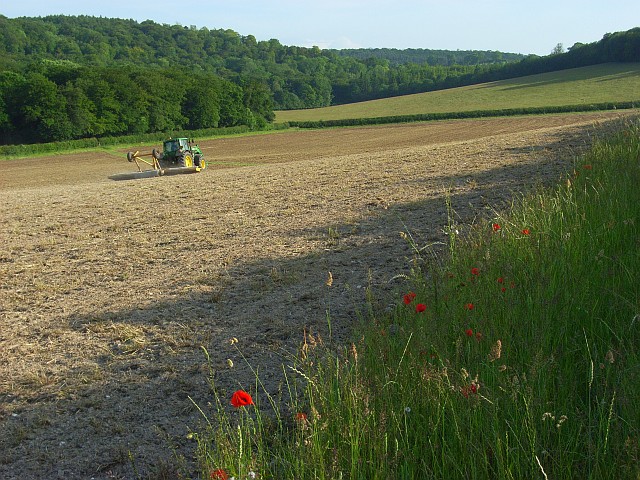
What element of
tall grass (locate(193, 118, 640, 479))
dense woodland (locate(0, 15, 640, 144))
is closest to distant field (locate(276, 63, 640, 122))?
dense woodland (locate(0, 15, 640, 144))

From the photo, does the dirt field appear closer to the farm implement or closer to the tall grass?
the tall grass

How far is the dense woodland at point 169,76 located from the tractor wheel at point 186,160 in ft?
107

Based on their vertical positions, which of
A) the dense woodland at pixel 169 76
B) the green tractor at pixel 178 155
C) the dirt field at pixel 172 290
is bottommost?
the dirt field at pixel 172 290

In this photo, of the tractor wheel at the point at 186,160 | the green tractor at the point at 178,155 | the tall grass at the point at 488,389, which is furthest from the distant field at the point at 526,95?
the tall grass at the point at 488,389

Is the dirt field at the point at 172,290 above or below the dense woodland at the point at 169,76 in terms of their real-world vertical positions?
below

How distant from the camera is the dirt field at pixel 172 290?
4.43 metres

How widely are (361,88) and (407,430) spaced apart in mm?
114189

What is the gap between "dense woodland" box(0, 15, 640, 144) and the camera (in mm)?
59031

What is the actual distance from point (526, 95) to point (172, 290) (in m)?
70.4

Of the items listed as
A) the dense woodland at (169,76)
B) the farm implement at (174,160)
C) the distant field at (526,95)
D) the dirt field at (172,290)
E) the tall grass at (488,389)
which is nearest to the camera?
the tall grass at (488,389)

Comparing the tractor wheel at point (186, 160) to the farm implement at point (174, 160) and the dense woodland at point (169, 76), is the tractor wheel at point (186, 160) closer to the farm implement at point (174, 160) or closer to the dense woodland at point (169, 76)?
the farm implement at point (174, 160)

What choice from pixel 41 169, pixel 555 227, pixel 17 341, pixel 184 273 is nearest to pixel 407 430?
pixel 555 227

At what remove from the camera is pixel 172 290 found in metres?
7.73

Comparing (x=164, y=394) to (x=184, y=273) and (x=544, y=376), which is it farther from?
(x=184, y=273)
